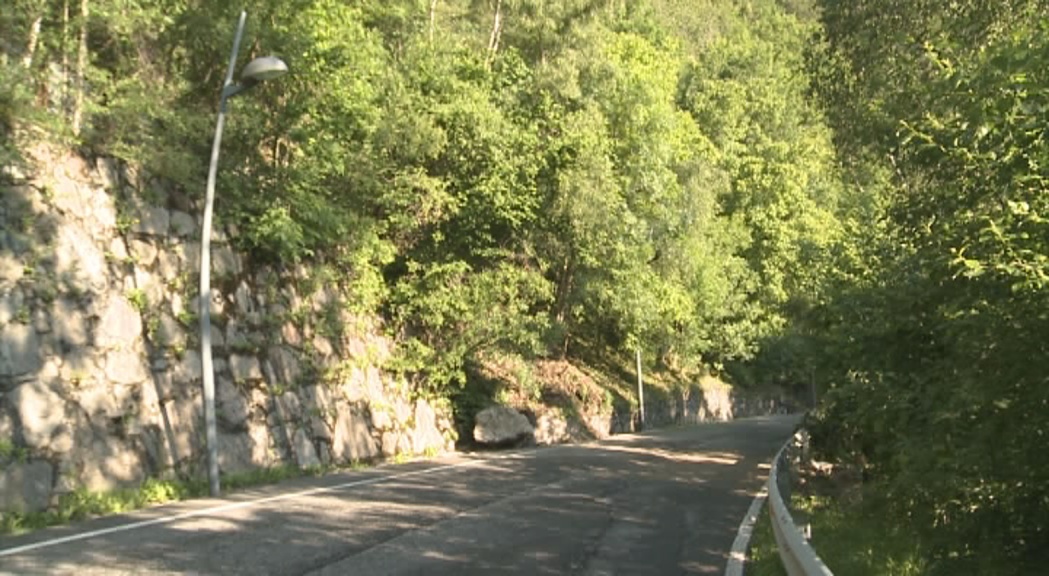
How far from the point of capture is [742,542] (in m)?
8.88

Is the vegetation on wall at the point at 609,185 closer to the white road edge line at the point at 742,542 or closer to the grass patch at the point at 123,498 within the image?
the white road edge line at the point at 742,542

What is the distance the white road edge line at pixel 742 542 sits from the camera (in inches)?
300

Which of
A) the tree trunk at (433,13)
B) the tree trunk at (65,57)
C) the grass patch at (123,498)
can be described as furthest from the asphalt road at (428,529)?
the tree trunk at (433,13)

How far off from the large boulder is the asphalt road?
7.78 meters

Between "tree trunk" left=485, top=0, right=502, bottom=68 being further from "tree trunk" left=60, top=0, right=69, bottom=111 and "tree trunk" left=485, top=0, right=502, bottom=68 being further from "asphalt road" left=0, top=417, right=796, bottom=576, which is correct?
"asphalt road" left=0, top=417, right=796, bottom=576

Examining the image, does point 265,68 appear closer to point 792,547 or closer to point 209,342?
point 209,342

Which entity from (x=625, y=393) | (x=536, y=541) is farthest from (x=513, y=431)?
(x=536, y=541)

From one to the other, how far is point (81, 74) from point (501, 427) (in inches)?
545

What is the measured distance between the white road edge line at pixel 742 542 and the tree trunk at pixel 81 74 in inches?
456

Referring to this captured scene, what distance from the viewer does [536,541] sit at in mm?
8734

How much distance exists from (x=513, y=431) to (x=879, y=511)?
47.0 ft

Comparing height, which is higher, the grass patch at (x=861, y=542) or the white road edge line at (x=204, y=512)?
the white road edge line at (x=204, y=512)

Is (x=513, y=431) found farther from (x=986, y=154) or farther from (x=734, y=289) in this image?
(x=734, y=289)

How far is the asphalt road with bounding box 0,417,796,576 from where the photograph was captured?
24.4 ft
